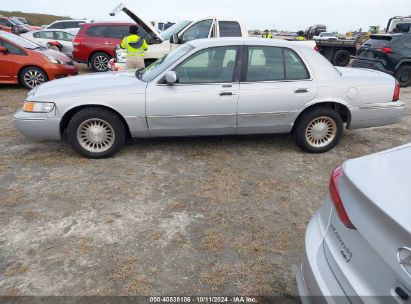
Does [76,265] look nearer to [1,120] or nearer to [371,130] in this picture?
[1,120]

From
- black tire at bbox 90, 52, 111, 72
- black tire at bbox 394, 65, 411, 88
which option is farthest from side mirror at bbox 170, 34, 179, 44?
black tire at bbox 394, 65, 411, 88

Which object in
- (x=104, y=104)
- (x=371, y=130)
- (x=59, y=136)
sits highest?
(x=104, y=104)

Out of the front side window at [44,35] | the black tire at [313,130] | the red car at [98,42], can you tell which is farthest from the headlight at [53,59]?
the black tire at [313,130]

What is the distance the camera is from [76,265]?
106 inches

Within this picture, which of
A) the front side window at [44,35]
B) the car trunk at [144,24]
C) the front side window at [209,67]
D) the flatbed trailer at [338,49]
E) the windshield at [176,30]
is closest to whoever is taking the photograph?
the front side window at [209,67]

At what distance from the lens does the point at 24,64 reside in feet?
28.8

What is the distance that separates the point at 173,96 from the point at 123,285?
2516mm

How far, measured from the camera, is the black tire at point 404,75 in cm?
1063

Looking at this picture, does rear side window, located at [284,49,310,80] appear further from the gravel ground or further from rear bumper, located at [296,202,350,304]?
rear bumper, located at [296,202,350,304]

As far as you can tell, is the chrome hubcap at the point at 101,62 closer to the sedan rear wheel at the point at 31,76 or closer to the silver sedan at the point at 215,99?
the sedan rear wheel at the point at 31,76

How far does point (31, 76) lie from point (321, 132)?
298 inches

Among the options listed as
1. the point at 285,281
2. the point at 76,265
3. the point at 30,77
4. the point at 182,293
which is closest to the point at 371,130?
the point at 285,281

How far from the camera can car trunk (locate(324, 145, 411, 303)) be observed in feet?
4.40

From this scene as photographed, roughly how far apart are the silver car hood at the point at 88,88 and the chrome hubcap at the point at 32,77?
476 centimetres
